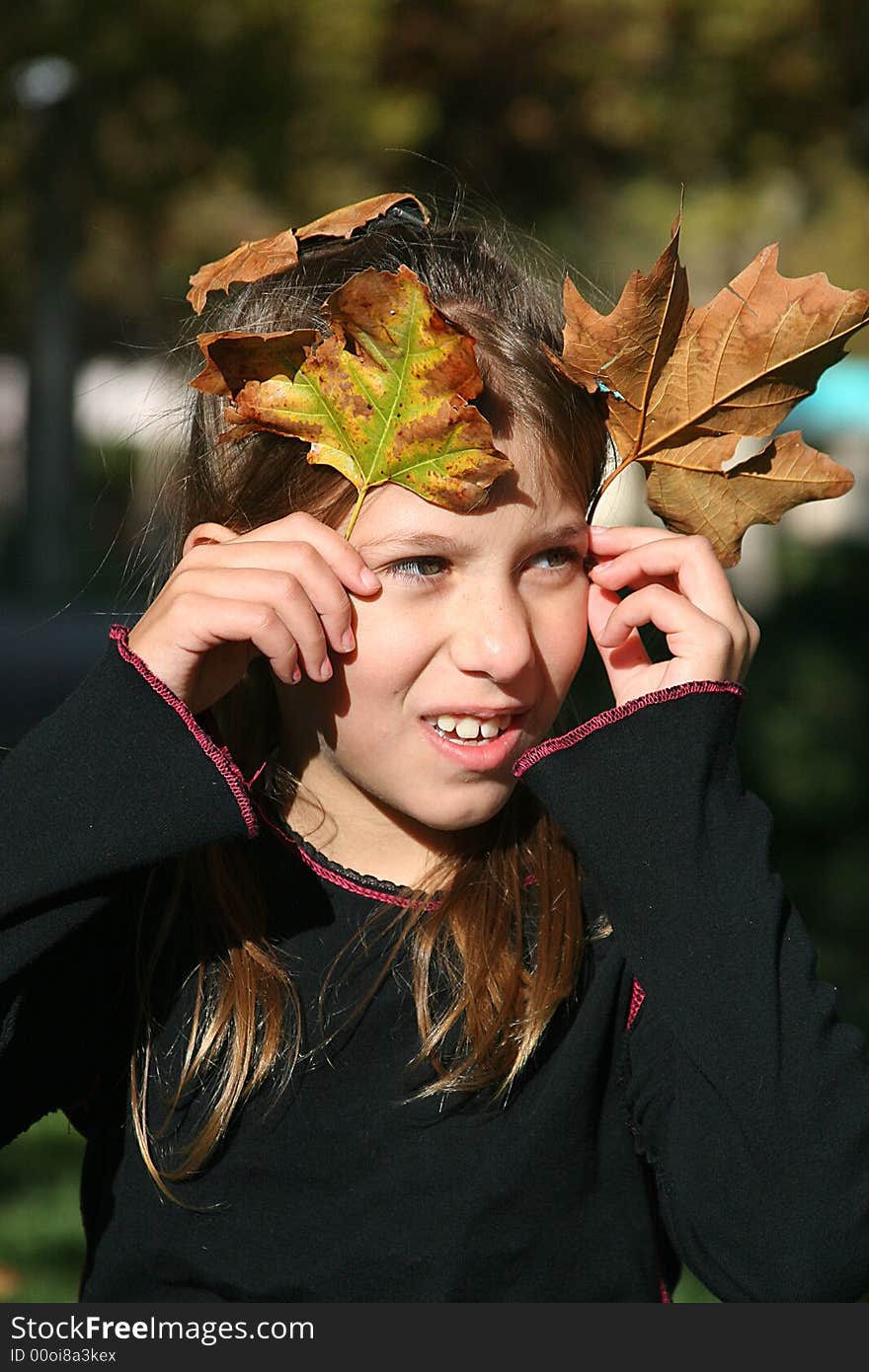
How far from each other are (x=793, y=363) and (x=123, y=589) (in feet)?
4.23

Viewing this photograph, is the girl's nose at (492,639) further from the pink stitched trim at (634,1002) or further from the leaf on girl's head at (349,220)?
the leaf on girl's head at (349,220)

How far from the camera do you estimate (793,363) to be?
1999mm

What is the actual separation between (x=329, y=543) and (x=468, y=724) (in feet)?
1.00

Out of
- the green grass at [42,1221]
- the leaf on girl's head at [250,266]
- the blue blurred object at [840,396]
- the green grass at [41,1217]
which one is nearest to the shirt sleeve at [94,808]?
the leaf on girl's head at [250,266]

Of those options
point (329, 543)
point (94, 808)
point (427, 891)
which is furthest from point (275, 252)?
point (427, 891)

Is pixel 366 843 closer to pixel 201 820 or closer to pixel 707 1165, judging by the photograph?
pixel 201 820

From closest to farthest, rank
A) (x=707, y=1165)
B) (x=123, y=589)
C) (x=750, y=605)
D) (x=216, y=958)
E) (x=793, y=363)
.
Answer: (x=707, y=1165), (x=793, y=363), (x=216, y=958), (x=123, y=589), (x=750, y=605)

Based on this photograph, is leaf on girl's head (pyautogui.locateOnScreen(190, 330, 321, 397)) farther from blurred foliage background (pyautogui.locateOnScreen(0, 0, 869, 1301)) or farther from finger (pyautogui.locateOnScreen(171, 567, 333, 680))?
blurred foliage background (pyautogui.locateOnScreen(0, 0, 869, 1301))

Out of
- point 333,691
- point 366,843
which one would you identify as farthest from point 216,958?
point 333,691

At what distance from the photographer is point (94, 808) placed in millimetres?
1887

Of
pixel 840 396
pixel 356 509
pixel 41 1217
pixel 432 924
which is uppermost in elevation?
pixel 356 509

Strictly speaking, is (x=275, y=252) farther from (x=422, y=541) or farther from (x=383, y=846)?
(x=383, y=846)

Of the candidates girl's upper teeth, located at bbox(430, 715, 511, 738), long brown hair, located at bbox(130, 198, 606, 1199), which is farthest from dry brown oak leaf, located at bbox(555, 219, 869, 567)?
girl's upper teeth, located at bbox(430, 715, 511, 738)

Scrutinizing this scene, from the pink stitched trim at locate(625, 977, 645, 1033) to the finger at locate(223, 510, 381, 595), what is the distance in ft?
2.18
